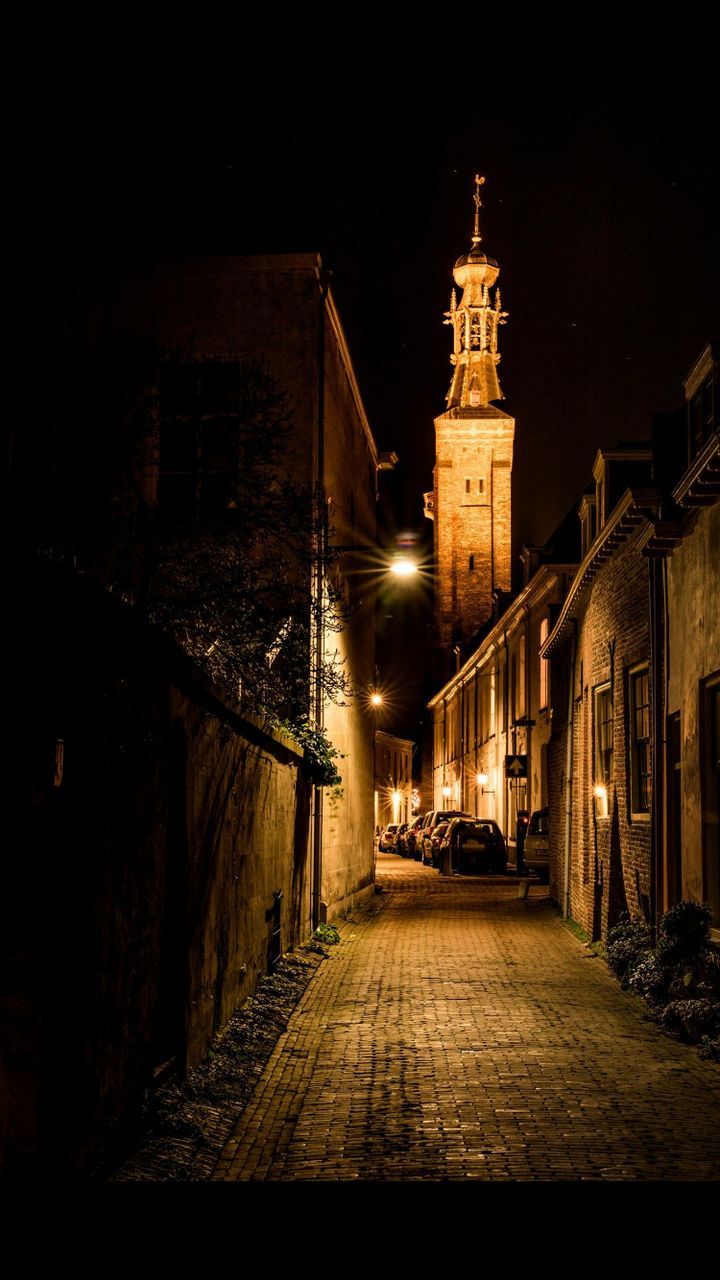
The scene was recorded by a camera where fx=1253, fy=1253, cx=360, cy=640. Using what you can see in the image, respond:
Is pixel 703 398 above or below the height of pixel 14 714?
above

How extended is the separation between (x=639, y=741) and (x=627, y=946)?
2659 mm

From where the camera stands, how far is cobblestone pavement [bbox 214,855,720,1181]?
6543 millimetres

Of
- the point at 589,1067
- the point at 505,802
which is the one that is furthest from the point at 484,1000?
the point at 505,802

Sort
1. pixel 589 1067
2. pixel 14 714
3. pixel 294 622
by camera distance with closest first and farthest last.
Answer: pixel 14 714
pixel 589 1067
pixel 294 622

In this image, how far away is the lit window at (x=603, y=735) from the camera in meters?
16.8

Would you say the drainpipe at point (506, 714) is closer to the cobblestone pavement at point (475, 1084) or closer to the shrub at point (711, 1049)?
the cobblestone pavement at point (475, 1084)

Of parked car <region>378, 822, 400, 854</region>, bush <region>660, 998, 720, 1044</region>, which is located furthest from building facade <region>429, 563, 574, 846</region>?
bush <region>660, 998, 720, 1044</region>

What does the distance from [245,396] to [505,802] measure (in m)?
34.1

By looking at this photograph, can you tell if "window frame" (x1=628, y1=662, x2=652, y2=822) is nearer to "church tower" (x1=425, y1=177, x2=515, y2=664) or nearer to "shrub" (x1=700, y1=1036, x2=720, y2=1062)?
"shrub" (x1=700, y1=1036, x2=720, y2=1062)

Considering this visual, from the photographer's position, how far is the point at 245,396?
11.2m

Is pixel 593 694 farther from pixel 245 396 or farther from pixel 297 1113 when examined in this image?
pixel 297 1113

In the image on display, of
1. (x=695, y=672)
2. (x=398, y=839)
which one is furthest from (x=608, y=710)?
(x=398, y=839)

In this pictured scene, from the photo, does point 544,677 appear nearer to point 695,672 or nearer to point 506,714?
point 506,714

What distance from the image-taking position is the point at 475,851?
34.9 m
